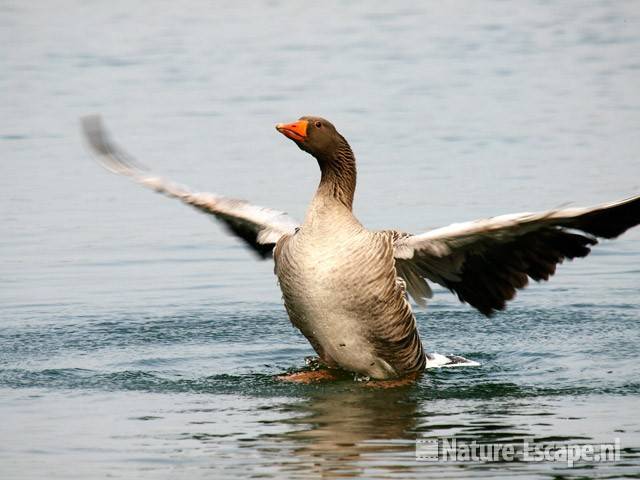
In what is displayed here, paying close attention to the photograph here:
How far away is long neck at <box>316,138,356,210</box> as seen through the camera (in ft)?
35.0

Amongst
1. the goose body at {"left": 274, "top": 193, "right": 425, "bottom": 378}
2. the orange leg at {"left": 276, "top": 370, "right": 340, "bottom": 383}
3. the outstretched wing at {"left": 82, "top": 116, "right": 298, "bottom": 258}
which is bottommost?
the orange leg at {"left": 276, "top": 370, "right": 340, "bottom": 383}

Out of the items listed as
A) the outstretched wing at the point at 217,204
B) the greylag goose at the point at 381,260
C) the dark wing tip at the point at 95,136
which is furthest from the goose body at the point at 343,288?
the dark wing tip at the point at 95,136

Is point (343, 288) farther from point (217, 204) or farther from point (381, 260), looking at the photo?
point (217, 204)

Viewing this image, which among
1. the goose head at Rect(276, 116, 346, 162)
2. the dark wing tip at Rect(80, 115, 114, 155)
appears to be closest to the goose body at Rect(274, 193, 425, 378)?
the goose head at Rect(276, 116, 346, 162)

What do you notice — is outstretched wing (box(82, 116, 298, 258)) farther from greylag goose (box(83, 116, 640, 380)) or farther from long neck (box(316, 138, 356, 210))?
long neck (box(316, 138, 356, 210))

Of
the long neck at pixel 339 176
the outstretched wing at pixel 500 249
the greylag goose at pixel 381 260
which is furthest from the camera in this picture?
the long neck at pixel 339 176

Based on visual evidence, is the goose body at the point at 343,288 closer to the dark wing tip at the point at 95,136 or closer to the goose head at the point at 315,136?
the goose head at the point at 315,136

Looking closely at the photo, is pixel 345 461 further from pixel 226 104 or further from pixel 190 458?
pixel 226 104

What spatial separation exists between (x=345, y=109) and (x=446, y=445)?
496 inches

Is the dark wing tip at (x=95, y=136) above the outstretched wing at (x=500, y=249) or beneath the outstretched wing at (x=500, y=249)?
above

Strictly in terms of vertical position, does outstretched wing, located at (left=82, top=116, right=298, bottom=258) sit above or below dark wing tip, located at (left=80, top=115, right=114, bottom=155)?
below

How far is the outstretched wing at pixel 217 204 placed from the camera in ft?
37.4

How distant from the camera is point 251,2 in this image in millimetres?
32250

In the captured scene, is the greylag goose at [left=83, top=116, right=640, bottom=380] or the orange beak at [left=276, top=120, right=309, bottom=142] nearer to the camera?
the greylag goose at [left=83, top=116, right=640, bottom=380]
